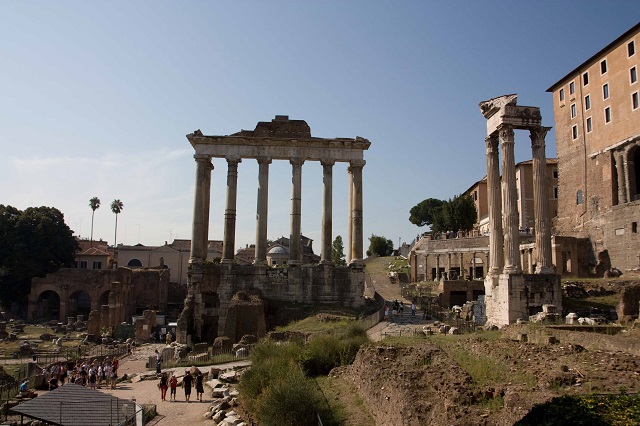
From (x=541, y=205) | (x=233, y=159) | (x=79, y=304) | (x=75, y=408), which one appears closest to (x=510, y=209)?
(x=541, y=205)

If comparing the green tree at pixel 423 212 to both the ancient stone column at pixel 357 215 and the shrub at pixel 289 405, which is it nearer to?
the ancient stone column at pixel 357 215

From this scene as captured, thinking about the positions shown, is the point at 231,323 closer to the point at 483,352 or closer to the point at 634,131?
the point at 483,352

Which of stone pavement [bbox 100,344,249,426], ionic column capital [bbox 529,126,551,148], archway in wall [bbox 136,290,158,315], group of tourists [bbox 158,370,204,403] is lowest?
stone pavement [bbox 100,344,249,426]

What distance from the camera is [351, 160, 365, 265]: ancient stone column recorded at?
30.7m

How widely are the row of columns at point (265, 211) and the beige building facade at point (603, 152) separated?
16.9 m

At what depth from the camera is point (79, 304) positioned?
5428 cm

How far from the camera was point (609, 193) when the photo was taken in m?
36.5

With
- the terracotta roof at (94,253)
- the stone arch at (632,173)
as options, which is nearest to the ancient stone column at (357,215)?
the stone arch at (632,173)

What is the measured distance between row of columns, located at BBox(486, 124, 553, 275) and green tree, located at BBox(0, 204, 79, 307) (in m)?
42.0

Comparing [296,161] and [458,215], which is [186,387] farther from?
[458,215]

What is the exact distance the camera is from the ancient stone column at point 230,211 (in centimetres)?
3064

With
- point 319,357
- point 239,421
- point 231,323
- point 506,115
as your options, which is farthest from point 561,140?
point 239,421

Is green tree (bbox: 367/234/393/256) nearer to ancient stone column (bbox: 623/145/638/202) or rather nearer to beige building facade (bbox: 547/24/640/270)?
beige building facade (bbox: 547/24/640/270)

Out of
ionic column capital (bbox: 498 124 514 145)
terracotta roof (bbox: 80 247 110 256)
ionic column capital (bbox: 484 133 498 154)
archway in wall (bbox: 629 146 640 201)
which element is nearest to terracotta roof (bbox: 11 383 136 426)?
ionic column capital (bbox: 498 124 514 145)
